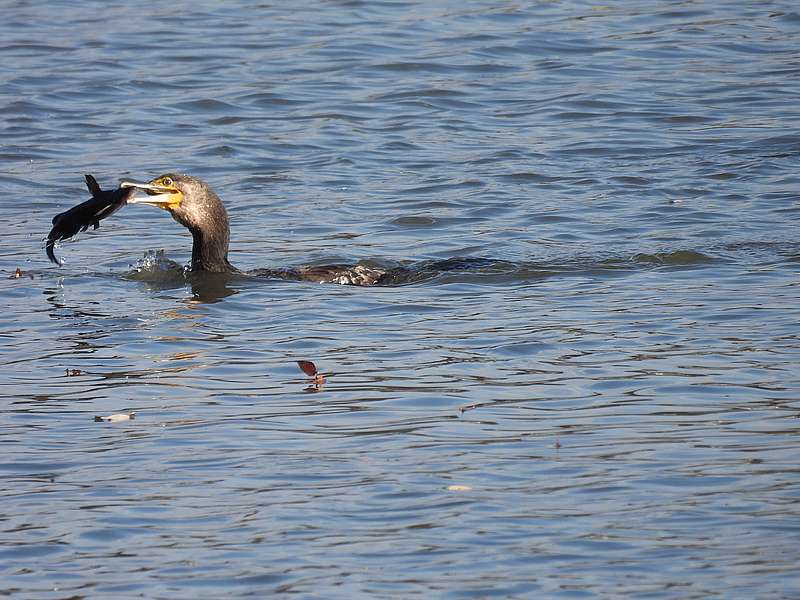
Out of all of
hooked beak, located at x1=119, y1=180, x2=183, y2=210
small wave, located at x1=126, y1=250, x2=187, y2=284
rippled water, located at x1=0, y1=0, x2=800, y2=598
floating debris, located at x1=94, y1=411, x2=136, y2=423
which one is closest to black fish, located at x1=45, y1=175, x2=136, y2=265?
hooked beak, located at x1=119, y1=180, x2=183, y2=210

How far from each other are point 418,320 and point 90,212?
2.83 m

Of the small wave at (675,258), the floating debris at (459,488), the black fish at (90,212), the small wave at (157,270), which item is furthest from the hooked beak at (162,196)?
the floating debris at (459,488)

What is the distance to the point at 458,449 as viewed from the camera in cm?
A: 679

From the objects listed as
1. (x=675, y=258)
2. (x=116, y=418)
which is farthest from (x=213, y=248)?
(x=116, y=418)

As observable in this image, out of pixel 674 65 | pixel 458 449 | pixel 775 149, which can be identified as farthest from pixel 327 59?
pixel 458 449

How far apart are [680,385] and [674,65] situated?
484 inches

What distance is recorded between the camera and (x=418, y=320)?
32.0 feet

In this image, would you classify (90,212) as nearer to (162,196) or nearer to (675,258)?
(162,196)

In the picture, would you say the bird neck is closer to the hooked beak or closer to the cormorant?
the cormorant

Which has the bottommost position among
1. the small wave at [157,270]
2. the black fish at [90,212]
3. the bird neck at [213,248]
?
the small wave at [157,270]

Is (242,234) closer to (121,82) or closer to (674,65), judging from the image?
(121,82)

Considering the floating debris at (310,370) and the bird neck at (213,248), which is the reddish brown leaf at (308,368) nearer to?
the floating debris at (310,370)

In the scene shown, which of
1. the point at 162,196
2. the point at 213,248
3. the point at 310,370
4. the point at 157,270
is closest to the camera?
the point at 310,370

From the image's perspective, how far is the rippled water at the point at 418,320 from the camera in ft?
18.7
